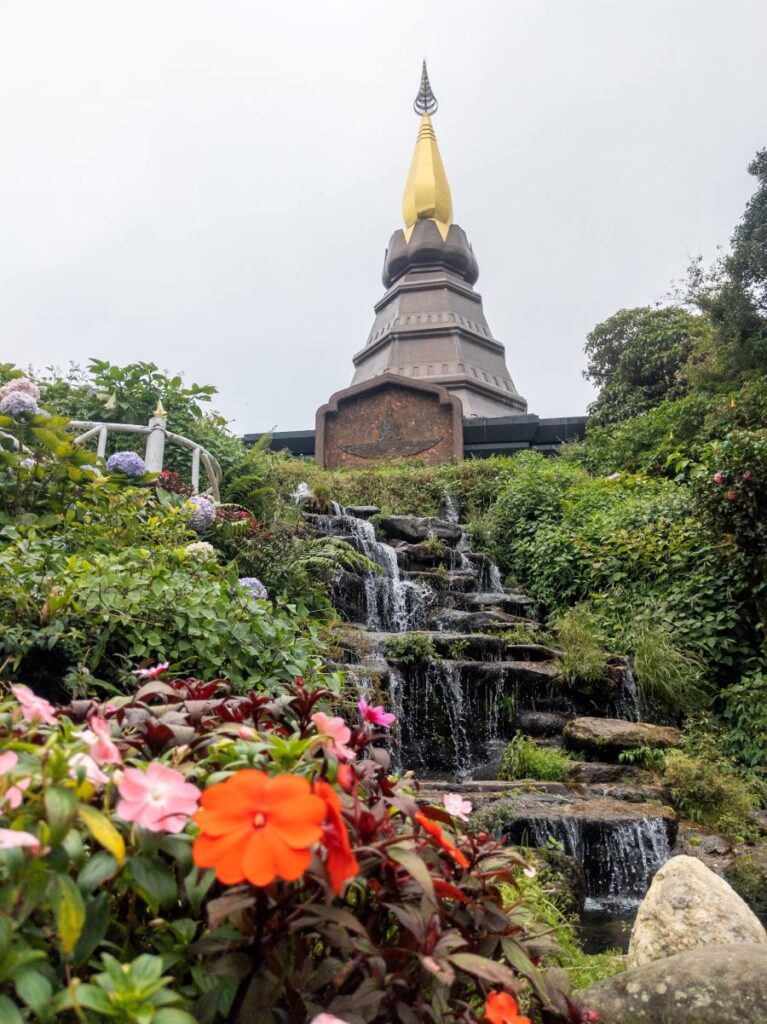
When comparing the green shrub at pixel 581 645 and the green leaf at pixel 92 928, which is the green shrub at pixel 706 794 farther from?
the green leaf at pixel 92 928

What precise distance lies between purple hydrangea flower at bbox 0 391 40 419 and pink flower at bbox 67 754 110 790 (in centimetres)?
517

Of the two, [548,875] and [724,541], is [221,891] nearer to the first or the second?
[548,875]

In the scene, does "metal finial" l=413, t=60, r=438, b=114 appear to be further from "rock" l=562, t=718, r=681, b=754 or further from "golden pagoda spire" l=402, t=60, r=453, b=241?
"rock" l=562, t=718, r=681, b=754

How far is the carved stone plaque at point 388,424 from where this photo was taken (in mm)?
21281

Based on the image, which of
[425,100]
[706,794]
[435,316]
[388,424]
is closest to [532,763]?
[706,794]

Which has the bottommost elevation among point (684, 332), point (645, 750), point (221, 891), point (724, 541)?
point (645, 750)

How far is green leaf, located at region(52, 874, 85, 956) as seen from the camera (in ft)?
2.80

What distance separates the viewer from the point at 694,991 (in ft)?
6.09

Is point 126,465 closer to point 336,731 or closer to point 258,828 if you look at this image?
point 336,731

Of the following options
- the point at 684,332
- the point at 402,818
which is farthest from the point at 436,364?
the point at 402,818

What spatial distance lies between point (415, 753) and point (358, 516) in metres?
6.93

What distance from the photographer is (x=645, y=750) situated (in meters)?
6.84

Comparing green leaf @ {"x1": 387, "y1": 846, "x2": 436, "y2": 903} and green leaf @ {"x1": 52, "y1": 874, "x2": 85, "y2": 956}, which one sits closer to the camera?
green leaf @ {"x1": 52, "y1": 874, "x2": 85, "y2": 956}

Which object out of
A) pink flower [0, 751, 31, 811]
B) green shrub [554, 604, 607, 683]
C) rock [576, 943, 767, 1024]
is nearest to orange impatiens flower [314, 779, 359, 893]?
pink flower [0, 751, 31, 811]
